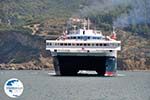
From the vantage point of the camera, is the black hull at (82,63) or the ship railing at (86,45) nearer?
the black hull at (82,63)

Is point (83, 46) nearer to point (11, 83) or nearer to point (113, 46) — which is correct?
point (113, 46)

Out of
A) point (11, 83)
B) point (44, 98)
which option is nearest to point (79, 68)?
point (44, 98)

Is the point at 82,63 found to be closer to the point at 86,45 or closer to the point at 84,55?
the point at 84,55

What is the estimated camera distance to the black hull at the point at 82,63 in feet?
504

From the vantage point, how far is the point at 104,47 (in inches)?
6181

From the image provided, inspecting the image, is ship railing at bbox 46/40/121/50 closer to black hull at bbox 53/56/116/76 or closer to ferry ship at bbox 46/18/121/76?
ferry ship at bbox 46/18/121/76

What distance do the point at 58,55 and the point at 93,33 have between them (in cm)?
1540

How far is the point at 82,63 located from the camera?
154 meters

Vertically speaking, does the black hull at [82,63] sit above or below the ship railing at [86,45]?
below

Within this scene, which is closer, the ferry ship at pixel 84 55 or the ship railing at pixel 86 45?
the ferry ship at pixel 84 55

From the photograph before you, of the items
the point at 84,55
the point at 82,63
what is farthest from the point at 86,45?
the point at 82,63

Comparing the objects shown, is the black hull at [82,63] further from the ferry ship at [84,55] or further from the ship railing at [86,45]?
the ship railing at [86,45]

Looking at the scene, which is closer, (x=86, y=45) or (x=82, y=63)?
(x=82, y=63)

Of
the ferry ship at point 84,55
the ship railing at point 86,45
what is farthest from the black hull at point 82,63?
the ship railing at point 86,45
